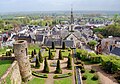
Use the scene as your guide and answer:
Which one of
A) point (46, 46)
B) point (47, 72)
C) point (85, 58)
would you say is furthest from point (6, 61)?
point (46, 46)

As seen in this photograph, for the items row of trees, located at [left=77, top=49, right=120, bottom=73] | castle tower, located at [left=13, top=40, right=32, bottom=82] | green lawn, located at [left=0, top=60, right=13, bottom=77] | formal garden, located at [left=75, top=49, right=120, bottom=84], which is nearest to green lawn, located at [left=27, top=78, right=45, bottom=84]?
→ castle tower, located at [left=13, top=40, right=32, bottom=82]

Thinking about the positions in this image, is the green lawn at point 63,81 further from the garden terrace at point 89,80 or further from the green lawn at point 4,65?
the green lawn at point 4,65

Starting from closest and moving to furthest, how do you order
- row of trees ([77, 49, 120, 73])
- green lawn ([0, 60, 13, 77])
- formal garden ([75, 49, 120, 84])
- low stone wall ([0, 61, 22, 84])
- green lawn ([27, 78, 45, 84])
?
1. low stone wall ([0, 61, 22, 84])
2. green lawn ([0, 60, 13, 77])
3. green lawn ([27, 78, 45, 84])
4. formal garden ([75, 49, 120, 84])
5. row of trees ([77, 49, 120, 73])

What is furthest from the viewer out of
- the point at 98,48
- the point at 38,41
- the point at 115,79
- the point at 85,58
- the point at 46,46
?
the point at 38,41

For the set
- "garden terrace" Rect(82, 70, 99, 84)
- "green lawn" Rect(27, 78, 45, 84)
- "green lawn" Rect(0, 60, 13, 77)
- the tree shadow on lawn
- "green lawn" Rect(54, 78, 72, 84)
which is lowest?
the tree shadow on lawn

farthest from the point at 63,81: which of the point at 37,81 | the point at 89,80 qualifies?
the point at 89,80

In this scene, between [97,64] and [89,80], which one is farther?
[97,64]

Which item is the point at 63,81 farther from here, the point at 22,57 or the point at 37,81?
the point at 22,57

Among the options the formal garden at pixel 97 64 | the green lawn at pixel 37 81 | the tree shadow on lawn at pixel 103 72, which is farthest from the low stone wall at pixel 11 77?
the tree shadow on lawn at pixel 103 72

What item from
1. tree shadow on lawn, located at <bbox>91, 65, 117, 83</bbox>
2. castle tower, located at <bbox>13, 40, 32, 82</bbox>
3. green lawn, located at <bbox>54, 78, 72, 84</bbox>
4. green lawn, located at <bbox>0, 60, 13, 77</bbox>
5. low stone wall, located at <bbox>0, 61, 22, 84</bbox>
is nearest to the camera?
low stone wall, located at <bbox>0, 61, 22, 84</bbox>

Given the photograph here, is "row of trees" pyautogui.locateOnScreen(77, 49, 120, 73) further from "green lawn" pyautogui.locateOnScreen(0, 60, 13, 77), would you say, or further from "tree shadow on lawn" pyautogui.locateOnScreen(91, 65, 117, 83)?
"green lawn" pyautogui.locateOnScreen(0, 60, 13, 77)

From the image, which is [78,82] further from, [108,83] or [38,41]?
[38,41]
